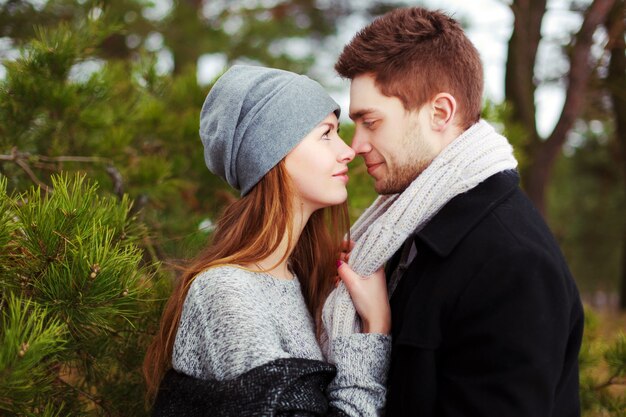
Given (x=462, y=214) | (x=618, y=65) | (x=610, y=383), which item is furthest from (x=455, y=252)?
(x=618, y=65)

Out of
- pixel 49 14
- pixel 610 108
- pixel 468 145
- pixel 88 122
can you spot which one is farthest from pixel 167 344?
pixel 610 108

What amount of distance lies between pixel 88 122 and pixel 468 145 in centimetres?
150

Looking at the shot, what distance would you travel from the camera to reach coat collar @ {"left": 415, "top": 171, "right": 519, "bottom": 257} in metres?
1.46

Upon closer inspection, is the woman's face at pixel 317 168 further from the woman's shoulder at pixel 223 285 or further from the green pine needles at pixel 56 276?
the green pine needles at pixel 56 276

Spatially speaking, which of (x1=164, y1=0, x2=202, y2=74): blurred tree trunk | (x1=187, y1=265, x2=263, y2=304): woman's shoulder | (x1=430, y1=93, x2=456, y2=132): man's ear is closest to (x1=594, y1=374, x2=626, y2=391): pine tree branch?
(x1=430, y1=93, x2=456, y2=132): man's ear

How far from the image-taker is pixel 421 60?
166 centimetres

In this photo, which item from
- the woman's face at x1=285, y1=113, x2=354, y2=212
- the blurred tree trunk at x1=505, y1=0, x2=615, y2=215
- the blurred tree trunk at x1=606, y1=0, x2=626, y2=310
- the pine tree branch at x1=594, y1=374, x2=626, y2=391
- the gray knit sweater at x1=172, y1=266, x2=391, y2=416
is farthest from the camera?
the blurred tree trunk at x1=606, y1=0, x2=626, y2=310

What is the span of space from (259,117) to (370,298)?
0.55 metres

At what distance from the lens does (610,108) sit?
5.63 meters

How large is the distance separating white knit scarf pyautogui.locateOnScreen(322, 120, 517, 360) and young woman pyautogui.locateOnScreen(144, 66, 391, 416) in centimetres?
4

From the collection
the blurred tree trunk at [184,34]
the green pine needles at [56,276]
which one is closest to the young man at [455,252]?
the green pine needles at [56,276]

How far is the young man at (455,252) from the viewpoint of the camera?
4.36 ft

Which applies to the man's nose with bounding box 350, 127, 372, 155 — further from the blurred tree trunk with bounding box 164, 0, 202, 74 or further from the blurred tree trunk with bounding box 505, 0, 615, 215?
the blurred tree trunk with bounding box 164, 0, 202, 74

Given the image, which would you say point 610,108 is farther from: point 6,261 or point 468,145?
point 6,261
